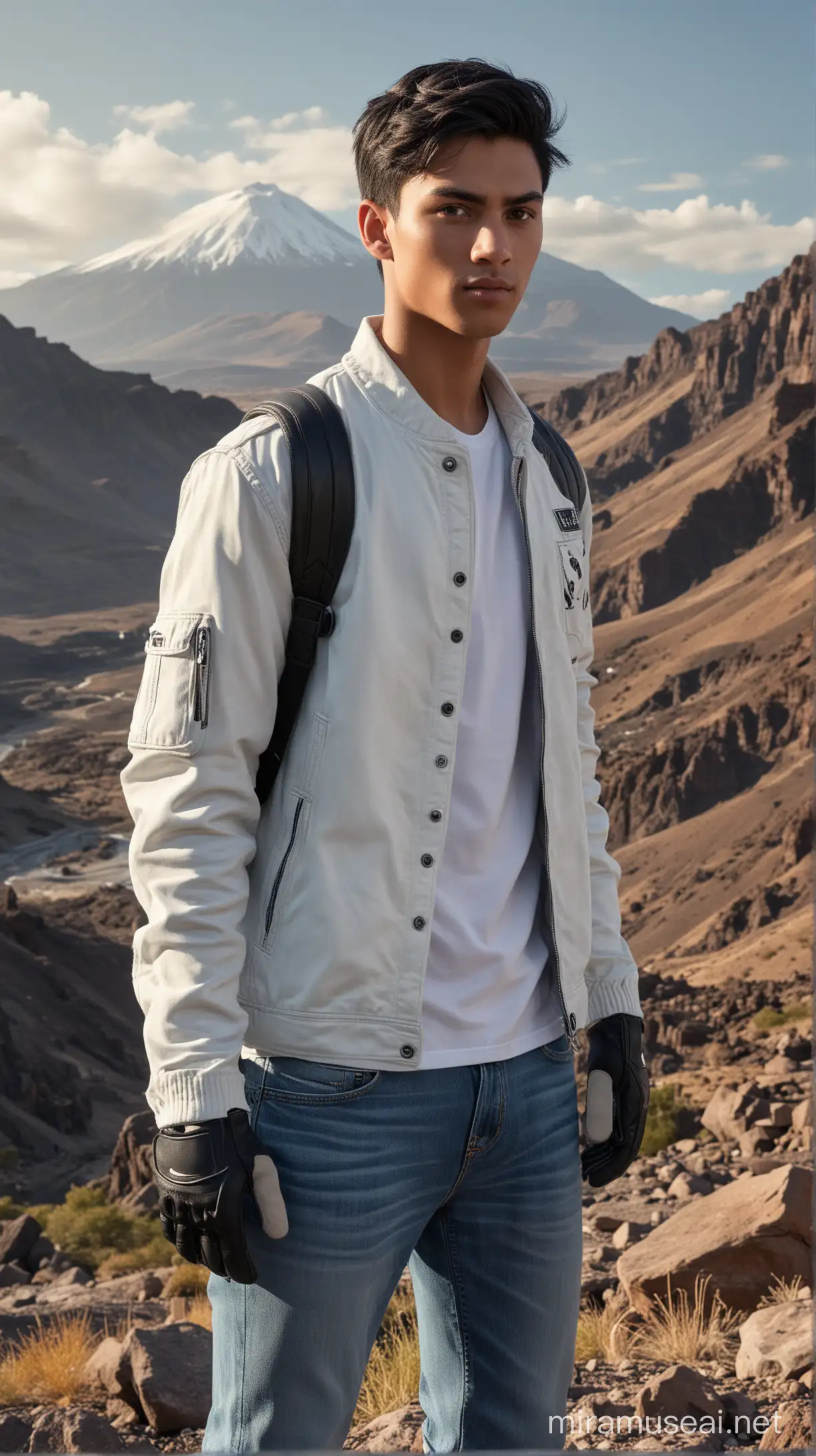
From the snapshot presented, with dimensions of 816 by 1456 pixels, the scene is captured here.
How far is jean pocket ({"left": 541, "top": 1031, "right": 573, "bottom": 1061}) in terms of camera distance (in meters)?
1.49

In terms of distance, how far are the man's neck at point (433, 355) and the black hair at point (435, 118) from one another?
120 mm

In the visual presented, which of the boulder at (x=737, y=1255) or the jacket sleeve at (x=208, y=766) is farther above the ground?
the jacket sleeve at (x=208, y=766)

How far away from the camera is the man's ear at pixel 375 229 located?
1495mm

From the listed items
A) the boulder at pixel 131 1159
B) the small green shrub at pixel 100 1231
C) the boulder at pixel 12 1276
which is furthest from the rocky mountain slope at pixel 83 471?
the boulder at pixel 12 1276

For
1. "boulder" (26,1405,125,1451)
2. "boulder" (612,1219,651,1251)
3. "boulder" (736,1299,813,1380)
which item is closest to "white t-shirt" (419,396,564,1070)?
"boulder" (736,1299,813,1380)

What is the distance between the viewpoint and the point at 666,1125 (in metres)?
8.92

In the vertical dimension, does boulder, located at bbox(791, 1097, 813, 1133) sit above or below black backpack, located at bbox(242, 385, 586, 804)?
below

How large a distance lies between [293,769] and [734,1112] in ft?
24.4

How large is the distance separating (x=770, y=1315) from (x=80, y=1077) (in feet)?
72.9

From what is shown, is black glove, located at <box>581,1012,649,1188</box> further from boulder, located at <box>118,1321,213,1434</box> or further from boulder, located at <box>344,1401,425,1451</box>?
boulder, located at <box>118,1321,213,1434</box>

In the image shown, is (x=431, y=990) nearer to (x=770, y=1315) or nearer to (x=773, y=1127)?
(x=770, y=1315)

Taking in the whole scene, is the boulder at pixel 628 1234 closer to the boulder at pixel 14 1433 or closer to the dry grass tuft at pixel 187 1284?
the dry grass tuft at pixel 187 1284

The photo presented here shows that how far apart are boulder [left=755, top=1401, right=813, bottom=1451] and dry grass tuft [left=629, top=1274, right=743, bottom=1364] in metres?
0.70

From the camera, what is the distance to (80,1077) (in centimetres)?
2375
